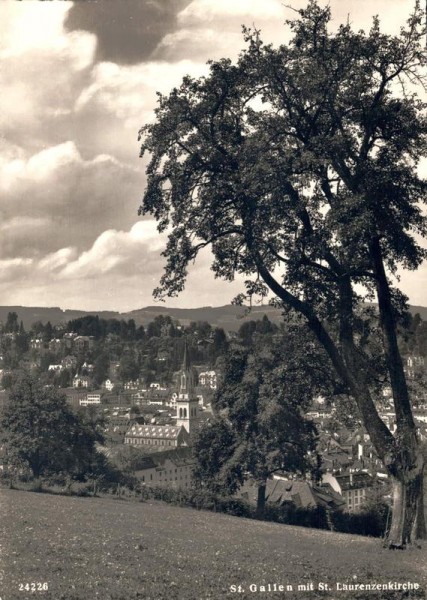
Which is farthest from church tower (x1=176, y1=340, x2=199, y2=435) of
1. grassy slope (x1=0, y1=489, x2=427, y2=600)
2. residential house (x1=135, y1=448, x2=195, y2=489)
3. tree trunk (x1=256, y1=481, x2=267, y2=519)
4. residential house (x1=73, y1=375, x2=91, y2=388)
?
grassy slope (x1=0, y1=489, x2=427, y2=600)

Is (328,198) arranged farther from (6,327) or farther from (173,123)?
(6,327)

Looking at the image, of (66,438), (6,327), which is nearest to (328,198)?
(66,438)

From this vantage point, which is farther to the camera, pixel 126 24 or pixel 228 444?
pixel 228 444

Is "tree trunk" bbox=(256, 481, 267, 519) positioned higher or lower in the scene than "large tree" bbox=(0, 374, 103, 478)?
lower

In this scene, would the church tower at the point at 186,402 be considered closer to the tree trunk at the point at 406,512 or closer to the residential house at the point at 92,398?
the residential house at the point at 92,398

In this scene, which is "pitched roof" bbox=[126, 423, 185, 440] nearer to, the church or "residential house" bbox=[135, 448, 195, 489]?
the church
